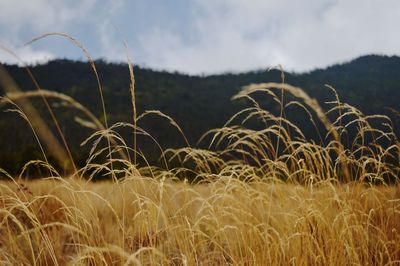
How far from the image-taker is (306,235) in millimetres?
2605

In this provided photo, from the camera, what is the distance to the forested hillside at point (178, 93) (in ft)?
87.2

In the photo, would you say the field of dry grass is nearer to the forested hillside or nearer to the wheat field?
the wheat field

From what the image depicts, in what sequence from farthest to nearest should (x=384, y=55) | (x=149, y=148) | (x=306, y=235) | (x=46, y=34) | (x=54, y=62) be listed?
(x=384, y=55)
(x=54, y=62)
(x=149, y=148)
(x=306, y=235)
(x=46, y=34)

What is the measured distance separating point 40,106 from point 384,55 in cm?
2935

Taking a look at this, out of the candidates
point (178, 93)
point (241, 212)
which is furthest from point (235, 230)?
point (178, 93)

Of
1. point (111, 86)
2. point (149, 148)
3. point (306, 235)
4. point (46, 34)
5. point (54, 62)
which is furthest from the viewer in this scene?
point (54, 62)

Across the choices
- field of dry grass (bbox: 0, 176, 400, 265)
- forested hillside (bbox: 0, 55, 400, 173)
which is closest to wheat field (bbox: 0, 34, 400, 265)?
field of dry grass (bbox: 0, 176, 400, 265)

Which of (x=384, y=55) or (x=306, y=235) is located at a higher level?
(x=384, y=55)

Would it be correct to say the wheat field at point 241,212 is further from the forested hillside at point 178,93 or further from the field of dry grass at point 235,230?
the forested hillside at point 178,93

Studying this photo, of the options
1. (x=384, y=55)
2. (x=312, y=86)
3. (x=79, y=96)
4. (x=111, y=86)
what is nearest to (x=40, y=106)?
(x=79, y=96)

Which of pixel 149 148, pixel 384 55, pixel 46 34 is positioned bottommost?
pixel 149 148

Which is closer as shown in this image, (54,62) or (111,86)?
(111,86)

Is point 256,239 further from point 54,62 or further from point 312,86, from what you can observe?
point 54,62

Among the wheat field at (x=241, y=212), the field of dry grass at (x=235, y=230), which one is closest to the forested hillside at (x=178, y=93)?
A: the wheat field at (x=241, y=212)
